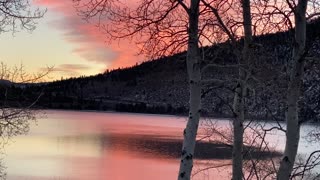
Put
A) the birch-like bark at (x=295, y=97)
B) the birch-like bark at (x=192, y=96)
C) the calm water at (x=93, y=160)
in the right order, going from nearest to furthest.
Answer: the birch-like bark at (x=295, y=97) → the birch-like bark at (x=192, y=96) → the calm water at (x=93, y=160)

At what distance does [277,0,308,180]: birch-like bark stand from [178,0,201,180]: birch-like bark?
4.90 ft

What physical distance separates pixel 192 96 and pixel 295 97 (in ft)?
5.58

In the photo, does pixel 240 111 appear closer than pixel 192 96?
No

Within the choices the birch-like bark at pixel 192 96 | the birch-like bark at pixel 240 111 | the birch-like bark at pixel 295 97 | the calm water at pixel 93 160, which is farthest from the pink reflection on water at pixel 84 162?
the birch-like bark at pixel 295 97

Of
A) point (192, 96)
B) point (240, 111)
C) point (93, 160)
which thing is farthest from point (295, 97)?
point (93, 160)

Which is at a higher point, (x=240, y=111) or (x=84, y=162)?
(x=240, y=111)

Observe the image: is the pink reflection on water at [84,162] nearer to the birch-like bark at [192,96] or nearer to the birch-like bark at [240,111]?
the birch-like bark at [240,111]

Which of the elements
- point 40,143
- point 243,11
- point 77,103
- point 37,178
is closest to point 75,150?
point 40,143

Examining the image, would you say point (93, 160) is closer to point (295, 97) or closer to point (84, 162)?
point (84, 162)

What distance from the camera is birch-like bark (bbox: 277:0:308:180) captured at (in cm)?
673

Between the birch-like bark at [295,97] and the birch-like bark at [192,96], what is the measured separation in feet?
4.90

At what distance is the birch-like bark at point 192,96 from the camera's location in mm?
7637

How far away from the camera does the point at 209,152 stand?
4041 cm

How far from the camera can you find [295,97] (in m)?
6.77
